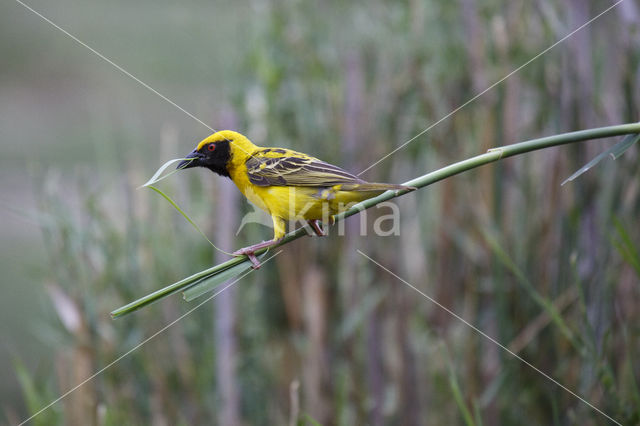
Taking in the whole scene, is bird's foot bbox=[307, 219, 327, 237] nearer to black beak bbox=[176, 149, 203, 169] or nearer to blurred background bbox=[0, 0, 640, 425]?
black beak bbox=[176, 149, 203, 169]

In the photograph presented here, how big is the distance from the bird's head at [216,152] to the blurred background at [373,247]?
857 millimetres

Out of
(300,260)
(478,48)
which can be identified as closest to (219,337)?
(300,260)

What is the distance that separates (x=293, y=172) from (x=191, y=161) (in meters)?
0.29

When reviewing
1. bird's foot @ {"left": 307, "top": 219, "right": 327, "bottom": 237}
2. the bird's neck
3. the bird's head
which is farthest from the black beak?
bird's foot @ {"left": 307, "top": 219, "right": 327, "bottom": 237}

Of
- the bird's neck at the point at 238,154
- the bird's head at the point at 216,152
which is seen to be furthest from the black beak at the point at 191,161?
the bird's neck at the point at 238,154

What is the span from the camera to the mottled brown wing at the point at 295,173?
47.2 inches

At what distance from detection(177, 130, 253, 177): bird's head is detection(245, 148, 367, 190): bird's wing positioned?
69mm

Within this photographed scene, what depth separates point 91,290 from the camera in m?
2.10

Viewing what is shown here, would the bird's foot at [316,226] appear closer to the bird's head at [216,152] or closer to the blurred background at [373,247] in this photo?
the bird's head at [216,152]

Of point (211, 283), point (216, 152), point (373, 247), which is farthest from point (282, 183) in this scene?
point (373, 247)

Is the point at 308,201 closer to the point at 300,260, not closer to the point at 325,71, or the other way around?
the point at 300,260

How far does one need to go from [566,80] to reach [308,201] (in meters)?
1.03

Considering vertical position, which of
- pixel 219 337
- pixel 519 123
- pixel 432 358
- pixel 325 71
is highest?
pixel 325 71

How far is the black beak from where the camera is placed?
993 millimetres
